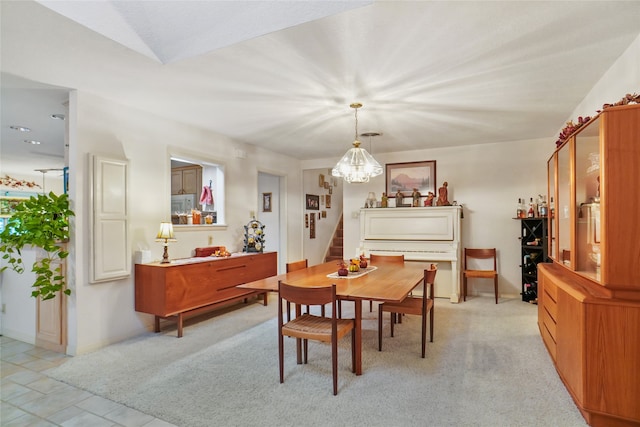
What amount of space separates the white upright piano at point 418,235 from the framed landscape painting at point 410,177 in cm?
53

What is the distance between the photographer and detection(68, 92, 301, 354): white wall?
125 inches

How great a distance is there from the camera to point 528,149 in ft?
17.2

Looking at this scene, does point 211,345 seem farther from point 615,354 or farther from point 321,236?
point 321,236

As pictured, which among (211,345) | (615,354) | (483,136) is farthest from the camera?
(483,136)

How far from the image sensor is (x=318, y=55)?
8.21 ft

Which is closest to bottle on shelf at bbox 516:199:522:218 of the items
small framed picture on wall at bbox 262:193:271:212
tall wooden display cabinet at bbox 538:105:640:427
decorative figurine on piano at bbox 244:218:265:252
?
tall wooden display cabinet at bbox 538:105:640:427

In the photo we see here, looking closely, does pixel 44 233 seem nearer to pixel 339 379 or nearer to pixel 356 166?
pixel 339 379

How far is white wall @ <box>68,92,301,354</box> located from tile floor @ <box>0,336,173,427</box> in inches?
17.7

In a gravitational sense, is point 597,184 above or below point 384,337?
above

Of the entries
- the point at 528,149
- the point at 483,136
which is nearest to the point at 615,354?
the point at 483,136

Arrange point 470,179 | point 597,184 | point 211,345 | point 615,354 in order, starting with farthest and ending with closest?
point 470,179
point 211,345
point 597,184
point 615,354

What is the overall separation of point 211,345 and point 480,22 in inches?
135

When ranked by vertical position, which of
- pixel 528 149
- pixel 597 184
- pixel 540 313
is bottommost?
pixel 540 313

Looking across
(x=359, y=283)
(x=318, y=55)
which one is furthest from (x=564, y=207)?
(x=318, y=55)
